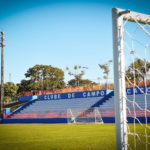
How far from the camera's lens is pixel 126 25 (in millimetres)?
3412

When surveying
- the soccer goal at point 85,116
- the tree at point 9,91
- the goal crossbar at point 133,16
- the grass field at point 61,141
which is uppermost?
the goal crossbar at point 133,16

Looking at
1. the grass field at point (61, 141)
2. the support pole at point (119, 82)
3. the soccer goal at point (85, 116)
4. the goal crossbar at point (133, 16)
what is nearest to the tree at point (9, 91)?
the soccer goal at point (85, 116)

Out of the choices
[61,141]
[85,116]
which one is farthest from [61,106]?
[61,141]

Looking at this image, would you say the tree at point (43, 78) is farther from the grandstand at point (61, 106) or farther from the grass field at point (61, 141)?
the grass field at point (61, 141)

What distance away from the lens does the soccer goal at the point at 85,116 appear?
18203mm

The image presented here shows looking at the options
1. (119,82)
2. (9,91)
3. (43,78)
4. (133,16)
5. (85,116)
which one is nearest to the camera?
(119,82)

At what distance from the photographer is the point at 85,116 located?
19.2 meters

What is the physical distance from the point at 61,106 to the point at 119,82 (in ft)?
71.1

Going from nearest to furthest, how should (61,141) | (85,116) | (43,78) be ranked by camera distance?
1. (61,141)
2. (85,116)
3. (43,78)

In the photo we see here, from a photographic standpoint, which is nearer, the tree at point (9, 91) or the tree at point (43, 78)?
the tree at point (9, 91)

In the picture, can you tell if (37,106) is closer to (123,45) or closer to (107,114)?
(107,114)

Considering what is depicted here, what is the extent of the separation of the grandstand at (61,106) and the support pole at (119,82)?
50.3 feet

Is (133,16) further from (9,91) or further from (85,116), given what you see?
(9,91)

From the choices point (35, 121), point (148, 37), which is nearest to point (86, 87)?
point (35, 121)
